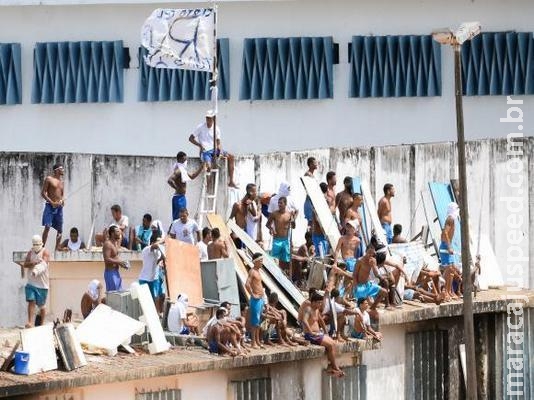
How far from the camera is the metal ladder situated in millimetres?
28078

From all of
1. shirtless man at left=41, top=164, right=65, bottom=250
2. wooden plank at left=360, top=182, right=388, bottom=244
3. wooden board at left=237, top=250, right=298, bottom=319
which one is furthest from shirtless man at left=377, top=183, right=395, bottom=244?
shirtless man at left=41, top=164, right=65, bottom=250

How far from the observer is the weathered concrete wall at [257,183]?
2752 centimetres

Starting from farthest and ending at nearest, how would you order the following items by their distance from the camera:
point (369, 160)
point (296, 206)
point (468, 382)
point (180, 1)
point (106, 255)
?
point (180, 1) → point (369, 160) → point (296, 206) → point (468, 382) → point (106, 255)

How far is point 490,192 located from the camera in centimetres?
3244

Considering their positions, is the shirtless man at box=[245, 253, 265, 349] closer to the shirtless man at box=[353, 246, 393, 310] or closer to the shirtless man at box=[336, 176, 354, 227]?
the shirtless man at box=[353, 246, 393, 310]

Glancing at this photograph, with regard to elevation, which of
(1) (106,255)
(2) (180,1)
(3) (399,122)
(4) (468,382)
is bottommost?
(4) (468,382)

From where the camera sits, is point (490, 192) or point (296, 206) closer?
point (296, 206)

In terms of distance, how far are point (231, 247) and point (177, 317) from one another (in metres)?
2.36

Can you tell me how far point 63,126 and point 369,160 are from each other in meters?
7.07

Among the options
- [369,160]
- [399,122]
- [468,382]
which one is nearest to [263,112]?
[399,122]

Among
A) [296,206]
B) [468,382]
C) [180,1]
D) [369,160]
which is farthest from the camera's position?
[180,1]

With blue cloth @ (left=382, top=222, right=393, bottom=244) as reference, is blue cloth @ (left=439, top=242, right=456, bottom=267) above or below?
below

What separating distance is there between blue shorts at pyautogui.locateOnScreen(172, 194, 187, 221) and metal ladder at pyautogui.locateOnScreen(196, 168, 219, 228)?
372 millimetres

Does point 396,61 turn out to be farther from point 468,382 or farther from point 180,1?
point 468,382
